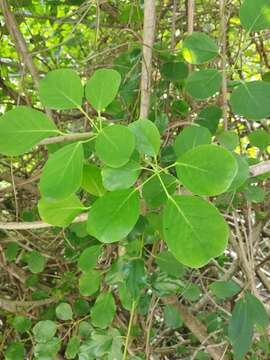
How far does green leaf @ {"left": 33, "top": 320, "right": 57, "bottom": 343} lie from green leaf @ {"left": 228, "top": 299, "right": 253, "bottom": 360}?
0.87ft

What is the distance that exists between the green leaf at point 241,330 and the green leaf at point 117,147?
1.14 ft

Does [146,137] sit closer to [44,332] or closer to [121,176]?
[121,176]

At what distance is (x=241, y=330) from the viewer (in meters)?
0.70

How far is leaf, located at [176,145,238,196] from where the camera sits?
0.44 metres

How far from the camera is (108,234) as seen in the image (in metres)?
0.47

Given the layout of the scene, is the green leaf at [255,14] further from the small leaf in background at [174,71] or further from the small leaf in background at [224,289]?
the small leaf in background at [224,289]

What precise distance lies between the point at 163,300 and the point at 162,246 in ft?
0.52

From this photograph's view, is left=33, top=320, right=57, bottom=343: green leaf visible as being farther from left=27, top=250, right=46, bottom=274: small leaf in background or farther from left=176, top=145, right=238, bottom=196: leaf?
left=176, top=145, right=238, bottom=196: leaf

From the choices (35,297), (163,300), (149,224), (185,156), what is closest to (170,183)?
(185,156)

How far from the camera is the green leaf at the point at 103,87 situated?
19.4 inches

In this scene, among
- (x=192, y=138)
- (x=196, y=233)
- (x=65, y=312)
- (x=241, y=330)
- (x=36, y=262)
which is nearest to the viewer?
(x=196, y=233)

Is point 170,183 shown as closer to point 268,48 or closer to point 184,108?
point 184,108

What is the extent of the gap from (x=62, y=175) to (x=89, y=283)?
35 centimetres

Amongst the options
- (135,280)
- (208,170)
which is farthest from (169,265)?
(208,170)
